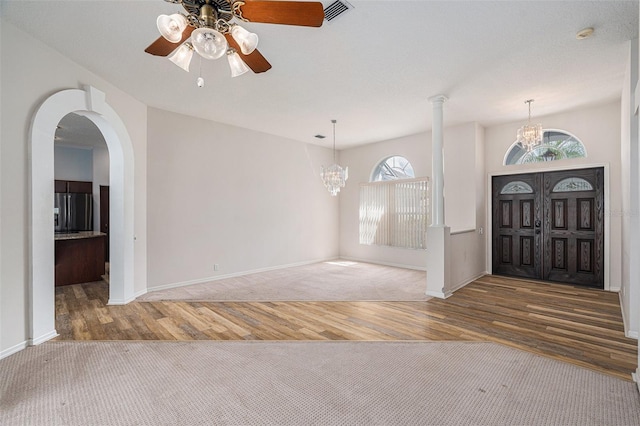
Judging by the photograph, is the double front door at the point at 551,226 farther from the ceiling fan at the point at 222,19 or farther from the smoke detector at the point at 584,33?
the ceiling fan at the point at 222,19

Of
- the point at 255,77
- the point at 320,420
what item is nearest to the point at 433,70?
the point at 255,77

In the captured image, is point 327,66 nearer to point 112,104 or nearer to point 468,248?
point 112,104

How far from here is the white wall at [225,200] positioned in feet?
16.0

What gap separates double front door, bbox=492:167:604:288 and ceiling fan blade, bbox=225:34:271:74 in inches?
214

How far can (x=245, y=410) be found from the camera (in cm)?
193

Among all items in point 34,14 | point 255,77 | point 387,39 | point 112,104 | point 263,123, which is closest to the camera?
point 34,14

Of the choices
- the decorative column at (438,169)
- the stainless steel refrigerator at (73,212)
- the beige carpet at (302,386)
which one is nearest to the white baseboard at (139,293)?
the beige carpet at (302,386)

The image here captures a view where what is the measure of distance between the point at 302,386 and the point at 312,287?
283 centimetres

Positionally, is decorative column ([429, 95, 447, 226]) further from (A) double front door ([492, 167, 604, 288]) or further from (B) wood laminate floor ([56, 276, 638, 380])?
(A) double front door ([492, 167, 604, 288])

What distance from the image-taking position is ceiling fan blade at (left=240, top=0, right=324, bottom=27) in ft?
5.42

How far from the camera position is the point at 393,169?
716cm

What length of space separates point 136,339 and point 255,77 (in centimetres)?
324

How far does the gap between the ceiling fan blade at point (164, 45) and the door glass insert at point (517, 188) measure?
236 inches

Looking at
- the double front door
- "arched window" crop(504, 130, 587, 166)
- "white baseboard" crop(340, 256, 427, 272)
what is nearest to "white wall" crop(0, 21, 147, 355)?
"white baseboard" crop(340, 256, 427, 272)
